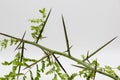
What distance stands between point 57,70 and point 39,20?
0.06 m

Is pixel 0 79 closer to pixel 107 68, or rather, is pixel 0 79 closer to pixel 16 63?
pixel 16 63

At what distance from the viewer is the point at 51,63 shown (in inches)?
9.8

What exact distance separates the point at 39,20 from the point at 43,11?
0.01m

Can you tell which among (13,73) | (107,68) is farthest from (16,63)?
(107,68)

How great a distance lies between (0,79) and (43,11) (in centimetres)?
9

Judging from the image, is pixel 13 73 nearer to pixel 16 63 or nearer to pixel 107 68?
pixel 16 63

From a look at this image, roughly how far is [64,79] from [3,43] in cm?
8

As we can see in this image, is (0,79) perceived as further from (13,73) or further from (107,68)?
(107,68)

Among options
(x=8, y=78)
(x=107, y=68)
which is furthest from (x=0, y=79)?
(x=107, y=68)

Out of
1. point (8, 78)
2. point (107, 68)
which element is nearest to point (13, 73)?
point (8, 78)

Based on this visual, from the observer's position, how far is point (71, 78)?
0.23m

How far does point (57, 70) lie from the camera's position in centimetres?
26

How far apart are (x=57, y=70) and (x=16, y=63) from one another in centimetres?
5

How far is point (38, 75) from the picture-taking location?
0.25 m
